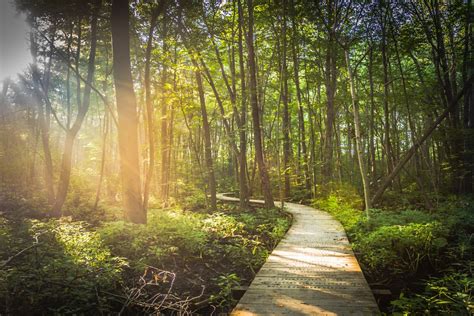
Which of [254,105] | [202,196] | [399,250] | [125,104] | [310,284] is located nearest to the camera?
[310,284]

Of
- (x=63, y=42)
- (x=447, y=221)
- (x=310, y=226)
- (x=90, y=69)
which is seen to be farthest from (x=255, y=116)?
(x=63, y=42)

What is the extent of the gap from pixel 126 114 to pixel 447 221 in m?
8.49

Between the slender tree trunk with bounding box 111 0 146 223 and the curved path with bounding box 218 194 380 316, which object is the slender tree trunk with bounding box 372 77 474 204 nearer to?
the curved path with bounding box 218 194 380 316

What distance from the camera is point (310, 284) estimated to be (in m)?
4.02

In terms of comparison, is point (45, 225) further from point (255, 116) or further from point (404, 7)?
point (404, 7)

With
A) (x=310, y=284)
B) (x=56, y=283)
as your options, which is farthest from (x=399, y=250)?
(x=56, y=283)

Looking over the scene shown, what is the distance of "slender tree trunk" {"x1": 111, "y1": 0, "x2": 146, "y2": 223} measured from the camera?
7.84 m

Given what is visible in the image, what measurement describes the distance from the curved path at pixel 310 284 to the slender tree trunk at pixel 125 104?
14.2 feet

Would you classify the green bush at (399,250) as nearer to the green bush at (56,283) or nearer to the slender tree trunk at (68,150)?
the green bush at (56,283)

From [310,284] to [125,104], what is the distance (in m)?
6.34

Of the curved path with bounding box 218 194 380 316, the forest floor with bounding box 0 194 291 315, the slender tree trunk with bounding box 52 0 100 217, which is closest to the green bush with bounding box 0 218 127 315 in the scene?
the forest floor with bounding box 0 194 291 315

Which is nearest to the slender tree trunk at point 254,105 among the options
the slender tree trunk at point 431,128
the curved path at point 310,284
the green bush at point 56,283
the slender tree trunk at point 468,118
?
the curved path at point 310,284

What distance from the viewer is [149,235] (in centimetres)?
664

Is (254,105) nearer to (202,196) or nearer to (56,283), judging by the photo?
(56,283)
